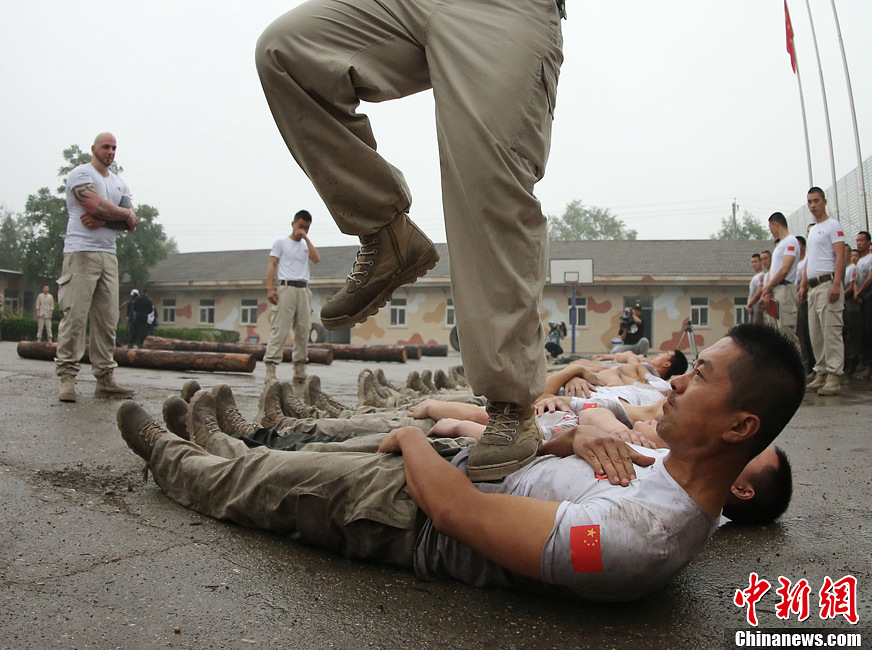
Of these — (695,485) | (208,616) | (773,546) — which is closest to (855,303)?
(773,546)

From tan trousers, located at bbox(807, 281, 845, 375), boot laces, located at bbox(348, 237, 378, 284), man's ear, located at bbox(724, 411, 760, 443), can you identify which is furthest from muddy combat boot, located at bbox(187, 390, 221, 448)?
tan trousers, located at bbox(807, 281, 845, 375)

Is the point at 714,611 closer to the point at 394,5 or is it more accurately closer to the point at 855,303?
the point at 394,5

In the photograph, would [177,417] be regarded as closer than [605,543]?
No

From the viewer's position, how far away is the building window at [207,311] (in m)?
31.6

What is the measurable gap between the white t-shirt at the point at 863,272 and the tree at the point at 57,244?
31.3 meters

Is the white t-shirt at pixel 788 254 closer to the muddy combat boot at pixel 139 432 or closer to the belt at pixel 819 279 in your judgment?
the belt at pixel 819 279

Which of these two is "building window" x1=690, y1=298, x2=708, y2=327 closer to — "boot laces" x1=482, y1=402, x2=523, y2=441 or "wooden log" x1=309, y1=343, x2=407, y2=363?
"wooden log" x1=309, y1=343, x2=407, y2=363

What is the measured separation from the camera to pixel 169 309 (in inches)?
1294

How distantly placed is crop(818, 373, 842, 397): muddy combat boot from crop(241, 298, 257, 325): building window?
85.7 ft

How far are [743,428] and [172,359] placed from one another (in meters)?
8.75

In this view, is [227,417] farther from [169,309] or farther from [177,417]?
[169,309]

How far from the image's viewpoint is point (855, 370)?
9.83 meters

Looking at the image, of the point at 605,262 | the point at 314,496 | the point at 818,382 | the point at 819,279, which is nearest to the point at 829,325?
the point at 819,279

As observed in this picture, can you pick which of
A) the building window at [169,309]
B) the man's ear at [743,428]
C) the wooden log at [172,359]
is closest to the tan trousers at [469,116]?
the man's ear at [743,428]
